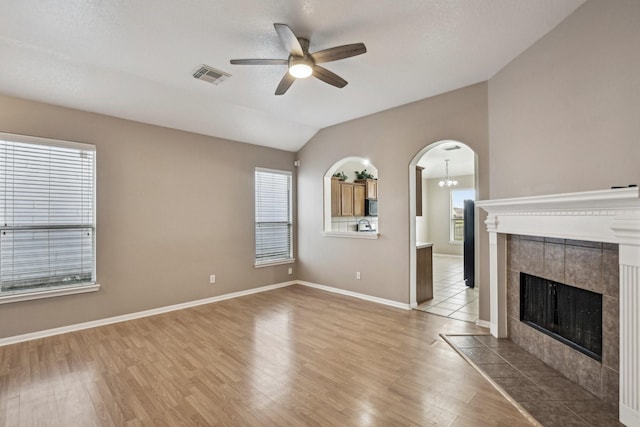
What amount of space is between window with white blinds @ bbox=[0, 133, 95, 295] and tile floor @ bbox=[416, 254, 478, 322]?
4699mm

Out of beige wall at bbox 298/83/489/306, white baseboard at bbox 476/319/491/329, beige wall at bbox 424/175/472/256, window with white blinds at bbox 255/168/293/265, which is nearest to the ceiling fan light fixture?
beige wall at bbox 298/83/489/306

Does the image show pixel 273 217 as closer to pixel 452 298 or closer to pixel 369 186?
pixel 369 186

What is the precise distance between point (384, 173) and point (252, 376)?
3.33 metres

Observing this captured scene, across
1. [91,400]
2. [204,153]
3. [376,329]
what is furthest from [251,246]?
[91,400]

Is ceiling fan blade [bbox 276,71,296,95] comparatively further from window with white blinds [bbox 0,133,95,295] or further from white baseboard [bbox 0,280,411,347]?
white baseboard [bbox 0,280,411,347]

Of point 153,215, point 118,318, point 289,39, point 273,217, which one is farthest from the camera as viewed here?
point 273,217

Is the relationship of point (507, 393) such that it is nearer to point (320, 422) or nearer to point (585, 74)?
point (320, 422)

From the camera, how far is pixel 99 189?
3768 mm

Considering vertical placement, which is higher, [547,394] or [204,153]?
[204,153]

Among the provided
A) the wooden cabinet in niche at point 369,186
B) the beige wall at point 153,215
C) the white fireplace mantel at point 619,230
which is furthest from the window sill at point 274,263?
the white fireplace mantel at point 619,230

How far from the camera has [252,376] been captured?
2.52 metres

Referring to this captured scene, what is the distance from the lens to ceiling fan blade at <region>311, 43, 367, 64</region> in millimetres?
2325

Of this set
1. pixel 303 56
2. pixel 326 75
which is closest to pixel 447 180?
pixel 326 75

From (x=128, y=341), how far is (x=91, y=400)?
111 centimetres
